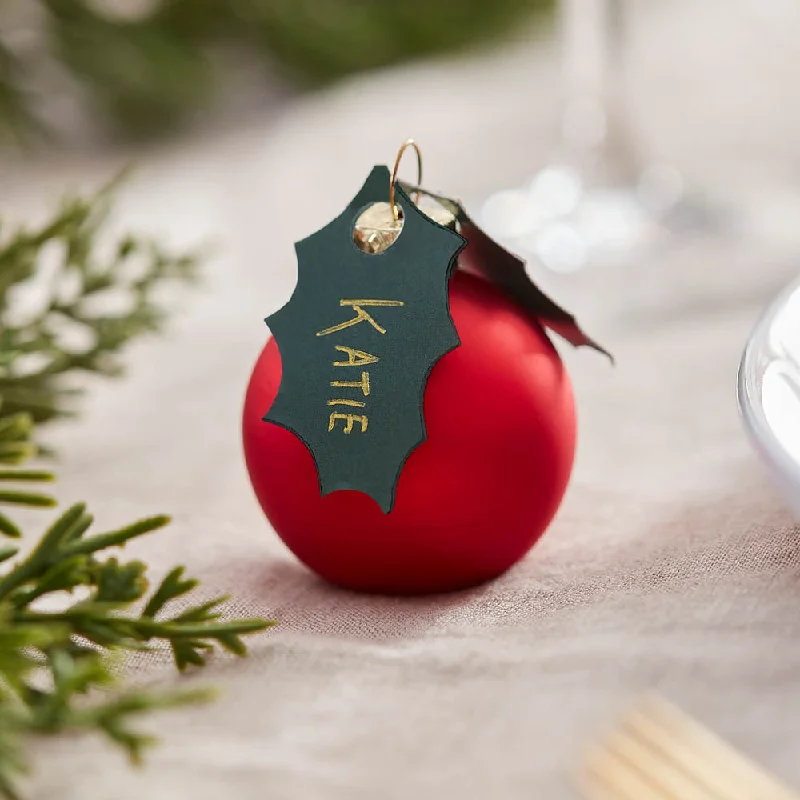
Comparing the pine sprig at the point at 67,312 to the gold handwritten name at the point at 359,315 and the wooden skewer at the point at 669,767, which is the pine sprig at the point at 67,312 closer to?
the gold handwritten name at the point at 359,315

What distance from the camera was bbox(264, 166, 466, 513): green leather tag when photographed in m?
0.54

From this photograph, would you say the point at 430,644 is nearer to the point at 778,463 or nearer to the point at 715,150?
the point at 778,463

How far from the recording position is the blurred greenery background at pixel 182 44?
175cm

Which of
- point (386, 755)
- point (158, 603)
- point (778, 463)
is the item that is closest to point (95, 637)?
point (158, 603)

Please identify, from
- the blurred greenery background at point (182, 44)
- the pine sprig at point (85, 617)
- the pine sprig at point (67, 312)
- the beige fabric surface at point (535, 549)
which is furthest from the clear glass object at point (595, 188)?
the pine sprig at point (85, 617)

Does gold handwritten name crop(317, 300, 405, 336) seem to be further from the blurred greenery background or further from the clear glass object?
the blurred greenery background

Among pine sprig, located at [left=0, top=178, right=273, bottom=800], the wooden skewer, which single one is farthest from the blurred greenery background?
the wooden skewer

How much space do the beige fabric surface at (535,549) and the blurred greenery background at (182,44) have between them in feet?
0.64

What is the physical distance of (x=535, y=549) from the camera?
2.16 ft

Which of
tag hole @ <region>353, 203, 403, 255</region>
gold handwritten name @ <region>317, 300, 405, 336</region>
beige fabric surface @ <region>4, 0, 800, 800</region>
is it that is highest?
tag hole @ <region>353, 203, 403, 255</region>

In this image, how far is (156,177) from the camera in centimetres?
173

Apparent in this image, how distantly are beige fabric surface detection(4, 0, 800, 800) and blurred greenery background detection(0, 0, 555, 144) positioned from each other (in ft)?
0.64

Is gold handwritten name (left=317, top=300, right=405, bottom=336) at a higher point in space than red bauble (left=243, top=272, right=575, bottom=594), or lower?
higher

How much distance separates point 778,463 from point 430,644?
7.4 inches
